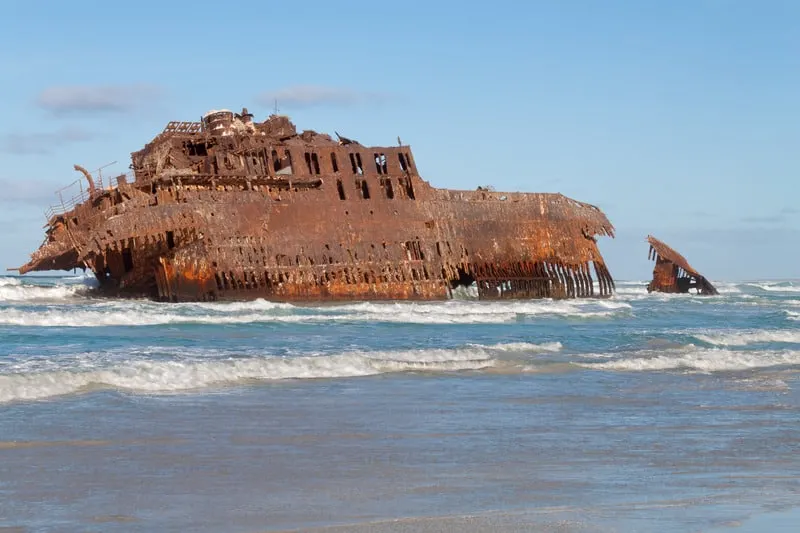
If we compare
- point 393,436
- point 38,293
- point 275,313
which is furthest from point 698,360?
point 38,293

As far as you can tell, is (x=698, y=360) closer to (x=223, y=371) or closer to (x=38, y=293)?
(x=223, y=371)

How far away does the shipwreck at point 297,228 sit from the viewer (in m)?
26.0

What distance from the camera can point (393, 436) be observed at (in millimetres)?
7570

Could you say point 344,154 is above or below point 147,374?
above

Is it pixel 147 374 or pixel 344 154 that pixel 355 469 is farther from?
pixel 344 154

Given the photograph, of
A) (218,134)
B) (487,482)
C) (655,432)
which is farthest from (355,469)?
(218,134)

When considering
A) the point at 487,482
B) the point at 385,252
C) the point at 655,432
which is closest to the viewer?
the point at 487,482

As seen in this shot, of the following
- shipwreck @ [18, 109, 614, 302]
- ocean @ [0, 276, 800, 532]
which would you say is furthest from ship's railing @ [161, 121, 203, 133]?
ocean @ [0, 276, 800, 532]

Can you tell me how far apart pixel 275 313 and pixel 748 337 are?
32.9 ft

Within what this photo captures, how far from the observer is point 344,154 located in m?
29.5

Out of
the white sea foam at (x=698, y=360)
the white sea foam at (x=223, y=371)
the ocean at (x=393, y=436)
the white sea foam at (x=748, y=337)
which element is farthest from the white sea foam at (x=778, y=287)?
the white sea foam at (x=223, y=371)

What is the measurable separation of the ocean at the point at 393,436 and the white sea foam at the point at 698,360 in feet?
0.16

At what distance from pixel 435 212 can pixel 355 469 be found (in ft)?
77.9

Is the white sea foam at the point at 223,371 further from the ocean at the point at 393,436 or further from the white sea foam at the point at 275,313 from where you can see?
the white sea foam at the point at 275,313
